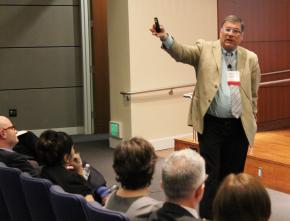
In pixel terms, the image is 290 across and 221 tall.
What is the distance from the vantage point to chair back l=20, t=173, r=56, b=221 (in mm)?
2412

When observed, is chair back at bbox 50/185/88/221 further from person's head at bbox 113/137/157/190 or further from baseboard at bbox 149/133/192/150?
baseboard at bbox 149/133/192/150

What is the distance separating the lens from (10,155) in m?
3.08

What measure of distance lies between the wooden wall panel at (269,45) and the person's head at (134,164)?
17.5ft

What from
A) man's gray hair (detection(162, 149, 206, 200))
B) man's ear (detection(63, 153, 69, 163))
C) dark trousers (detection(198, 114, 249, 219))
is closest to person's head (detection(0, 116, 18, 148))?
man's ear (detection(63, 153, 69, 163))

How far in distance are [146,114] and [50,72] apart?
220 cm

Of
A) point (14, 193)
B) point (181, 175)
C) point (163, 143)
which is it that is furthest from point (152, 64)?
point (181, 175)

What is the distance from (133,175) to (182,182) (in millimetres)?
308

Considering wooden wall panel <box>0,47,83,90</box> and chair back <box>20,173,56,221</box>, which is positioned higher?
wooden wall panel <box>0,47,83,90</box>

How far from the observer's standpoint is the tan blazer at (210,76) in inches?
132

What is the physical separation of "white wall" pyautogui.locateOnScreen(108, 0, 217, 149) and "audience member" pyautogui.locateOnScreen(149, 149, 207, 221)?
4870 mm

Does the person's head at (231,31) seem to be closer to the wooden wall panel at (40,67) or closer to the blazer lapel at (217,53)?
the blazer lapel at (217,53)

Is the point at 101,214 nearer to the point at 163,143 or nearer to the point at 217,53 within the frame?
the point at 217,53

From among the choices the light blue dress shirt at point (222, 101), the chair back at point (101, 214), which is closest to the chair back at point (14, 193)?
the chair back at point (101, 214)

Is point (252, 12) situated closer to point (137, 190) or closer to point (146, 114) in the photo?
point (146, 114)
